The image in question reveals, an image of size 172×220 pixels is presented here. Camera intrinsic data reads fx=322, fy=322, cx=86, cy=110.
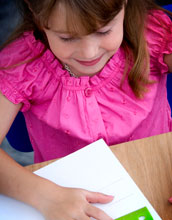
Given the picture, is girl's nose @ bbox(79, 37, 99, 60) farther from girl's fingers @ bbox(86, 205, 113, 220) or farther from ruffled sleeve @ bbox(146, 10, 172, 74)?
girl's fingers @ bbox(86, 205, 113, 220)

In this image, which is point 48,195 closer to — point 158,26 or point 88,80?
point 88,80

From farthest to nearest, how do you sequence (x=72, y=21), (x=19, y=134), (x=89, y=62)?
1. (x=19, y=134)
2. (x=89, y=62)
3. (x=72, y=21)

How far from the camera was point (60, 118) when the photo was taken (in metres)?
0.82

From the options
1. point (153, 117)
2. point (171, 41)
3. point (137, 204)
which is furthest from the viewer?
point (153, 117)

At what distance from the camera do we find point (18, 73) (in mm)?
801

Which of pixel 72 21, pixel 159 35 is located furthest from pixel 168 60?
pixel 72 21

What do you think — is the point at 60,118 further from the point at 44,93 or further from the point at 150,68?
the point at 150,68

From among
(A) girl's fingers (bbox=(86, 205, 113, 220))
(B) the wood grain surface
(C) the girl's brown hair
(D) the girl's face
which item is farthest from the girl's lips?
(A) girl's fingers (bbox=(86, 205, 113, 220))

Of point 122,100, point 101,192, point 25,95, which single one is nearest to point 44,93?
point 25,95

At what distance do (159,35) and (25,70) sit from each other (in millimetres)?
350

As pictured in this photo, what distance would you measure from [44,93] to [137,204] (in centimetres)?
37

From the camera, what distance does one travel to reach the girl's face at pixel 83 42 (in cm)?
63

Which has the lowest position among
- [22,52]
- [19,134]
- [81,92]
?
[19,134]

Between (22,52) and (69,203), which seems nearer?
(69,203)
